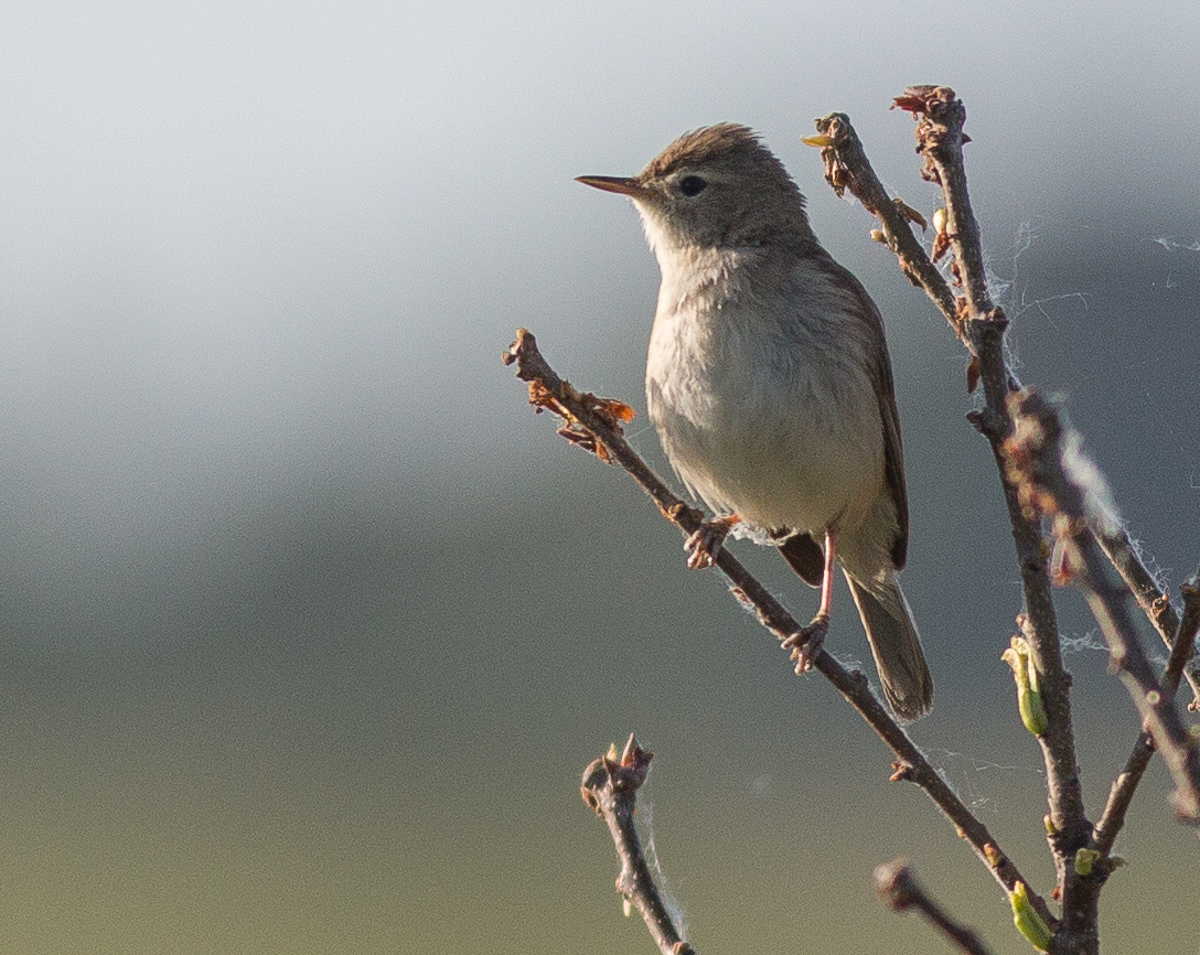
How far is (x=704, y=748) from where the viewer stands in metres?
17.4

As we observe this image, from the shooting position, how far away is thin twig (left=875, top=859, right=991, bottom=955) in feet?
4.32

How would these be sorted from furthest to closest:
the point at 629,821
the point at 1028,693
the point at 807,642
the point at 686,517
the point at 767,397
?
the point at 767,397
the point at 807,642
the point at 686,517
the point at 629,821
the point at 1028,693

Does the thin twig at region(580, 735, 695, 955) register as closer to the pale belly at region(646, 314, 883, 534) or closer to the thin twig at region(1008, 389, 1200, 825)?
the thin twig at region(1008, 389, 1200, 825)

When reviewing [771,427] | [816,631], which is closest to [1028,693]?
[816,631]

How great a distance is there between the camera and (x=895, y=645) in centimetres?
461

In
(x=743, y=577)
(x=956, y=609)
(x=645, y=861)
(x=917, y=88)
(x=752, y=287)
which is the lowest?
(x=956, y=609)

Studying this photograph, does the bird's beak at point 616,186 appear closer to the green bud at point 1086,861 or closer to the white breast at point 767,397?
the white breast at point 767,397

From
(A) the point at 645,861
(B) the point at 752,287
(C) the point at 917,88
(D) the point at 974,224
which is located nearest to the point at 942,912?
(A) the point at 645,861

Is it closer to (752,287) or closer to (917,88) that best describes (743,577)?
(917,88)

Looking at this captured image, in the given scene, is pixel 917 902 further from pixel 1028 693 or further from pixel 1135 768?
pixel 1028 693

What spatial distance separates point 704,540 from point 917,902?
2.15 metres

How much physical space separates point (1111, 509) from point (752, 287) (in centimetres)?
243

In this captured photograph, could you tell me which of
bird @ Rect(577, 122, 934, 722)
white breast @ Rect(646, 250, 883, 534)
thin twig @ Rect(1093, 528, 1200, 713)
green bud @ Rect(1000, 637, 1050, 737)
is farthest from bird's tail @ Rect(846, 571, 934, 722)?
green bud @ Rect(1000, 637, 1050, 737)

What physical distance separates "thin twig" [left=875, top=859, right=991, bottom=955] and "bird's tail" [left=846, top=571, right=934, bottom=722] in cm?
302
